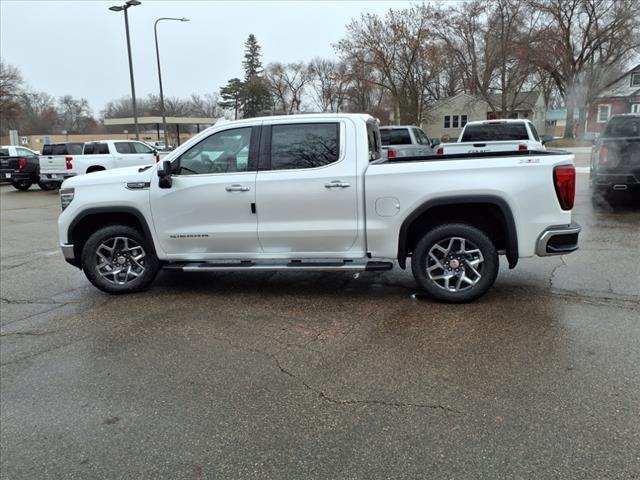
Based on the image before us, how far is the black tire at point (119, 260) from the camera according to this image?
18.6 ft

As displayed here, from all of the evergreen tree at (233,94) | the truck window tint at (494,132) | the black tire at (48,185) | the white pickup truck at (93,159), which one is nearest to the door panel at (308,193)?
the truck window tint at (494,132)

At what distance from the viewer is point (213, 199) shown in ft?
17.6

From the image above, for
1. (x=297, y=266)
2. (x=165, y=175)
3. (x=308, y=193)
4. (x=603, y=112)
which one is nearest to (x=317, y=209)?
(x=308, y=193)

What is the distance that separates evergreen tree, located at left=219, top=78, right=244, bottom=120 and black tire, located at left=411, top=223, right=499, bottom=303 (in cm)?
6385

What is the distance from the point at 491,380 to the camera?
3537 mm

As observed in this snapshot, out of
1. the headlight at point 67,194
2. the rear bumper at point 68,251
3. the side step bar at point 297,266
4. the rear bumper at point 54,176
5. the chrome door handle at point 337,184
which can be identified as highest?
the chrome door handle at point 337,184

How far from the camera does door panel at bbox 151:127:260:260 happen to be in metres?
5.32

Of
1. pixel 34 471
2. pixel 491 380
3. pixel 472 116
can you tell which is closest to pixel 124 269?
pixel 34 471

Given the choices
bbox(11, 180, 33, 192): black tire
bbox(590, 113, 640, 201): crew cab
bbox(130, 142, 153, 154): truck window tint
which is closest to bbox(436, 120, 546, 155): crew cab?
bbox(590, 113, 640, 201): crew cab

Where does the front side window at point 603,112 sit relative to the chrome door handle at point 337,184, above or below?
above

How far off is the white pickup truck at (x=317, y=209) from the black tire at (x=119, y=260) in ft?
0.04

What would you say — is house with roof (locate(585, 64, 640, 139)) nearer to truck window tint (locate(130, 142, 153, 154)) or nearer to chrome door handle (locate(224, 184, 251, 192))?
truck window tint (locate(130, 142, 153, 154))

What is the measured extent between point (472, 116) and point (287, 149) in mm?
52711

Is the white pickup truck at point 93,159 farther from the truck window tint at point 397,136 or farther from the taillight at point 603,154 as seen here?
the taillight at point 603,154
